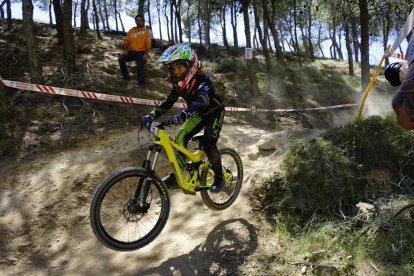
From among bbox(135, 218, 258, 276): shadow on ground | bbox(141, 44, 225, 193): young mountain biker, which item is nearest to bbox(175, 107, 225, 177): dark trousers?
bbox(141, 44, 225, 193): young mountain biker

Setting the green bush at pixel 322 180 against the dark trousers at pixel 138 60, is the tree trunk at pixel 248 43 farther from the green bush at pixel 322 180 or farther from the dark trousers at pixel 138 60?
the green bush at pixel 322 180

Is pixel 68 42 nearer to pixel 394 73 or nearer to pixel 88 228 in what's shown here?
pixel 88 228

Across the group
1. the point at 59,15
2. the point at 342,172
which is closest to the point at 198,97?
the point at 342,172

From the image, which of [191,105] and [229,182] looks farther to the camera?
[229,182]

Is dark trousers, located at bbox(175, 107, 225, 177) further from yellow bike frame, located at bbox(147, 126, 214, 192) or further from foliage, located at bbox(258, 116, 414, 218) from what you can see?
foliage, located at bbox(258, 116, 414, 218)

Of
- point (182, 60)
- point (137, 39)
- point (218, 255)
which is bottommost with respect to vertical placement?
point (218, 255)

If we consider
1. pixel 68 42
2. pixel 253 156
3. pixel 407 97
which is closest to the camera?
pixel 407 97

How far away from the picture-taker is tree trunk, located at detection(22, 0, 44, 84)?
837cm

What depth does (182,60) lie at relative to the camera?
4145 mm

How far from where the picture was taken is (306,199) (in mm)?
4910

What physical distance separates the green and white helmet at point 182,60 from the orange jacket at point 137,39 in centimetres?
628

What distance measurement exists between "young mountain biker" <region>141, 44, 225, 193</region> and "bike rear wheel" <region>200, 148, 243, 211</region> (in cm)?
40

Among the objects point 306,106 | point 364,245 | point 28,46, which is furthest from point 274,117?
point 364,245

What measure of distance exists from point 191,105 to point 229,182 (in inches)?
58.9
